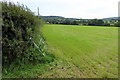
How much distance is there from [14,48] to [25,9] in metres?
1.77

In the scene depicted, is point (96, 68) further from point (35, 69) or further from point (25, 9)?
point (25, 9)

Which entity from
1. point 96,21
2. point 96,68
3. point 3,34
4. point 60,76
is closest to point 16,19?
point 3,34

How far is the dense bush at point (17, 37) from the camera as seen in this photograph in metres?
3.30

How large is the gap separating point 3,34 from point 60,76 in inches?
94.0

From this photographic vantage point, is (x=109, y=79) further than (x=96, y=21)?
No

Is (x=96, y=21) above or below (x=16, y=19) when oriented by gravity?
above

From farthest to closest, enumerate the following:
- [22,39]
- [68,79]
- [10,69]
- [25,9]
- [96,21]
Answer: [96,21], [25,9], [22,39], [10,69], [68,79]

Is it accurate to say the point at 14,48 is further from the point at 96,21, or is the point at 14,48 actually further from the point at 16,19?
the point at 96,21

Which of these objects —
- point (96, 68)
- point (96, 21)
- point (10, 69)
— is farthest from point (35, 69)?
point (96, 21)

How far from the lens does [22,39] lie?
3611 millimetres

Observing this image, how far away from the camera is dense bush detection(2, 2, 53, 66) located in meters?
3.30

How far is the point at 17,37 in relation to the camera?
3.50 metres

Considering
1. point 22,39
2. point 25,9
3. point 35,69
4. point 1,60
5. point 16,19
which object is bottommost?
point 35,69

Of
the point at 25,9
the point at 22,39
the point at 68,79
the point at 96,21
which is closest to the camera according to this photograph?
the point at 68,79
